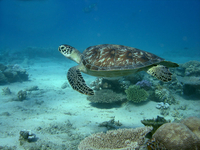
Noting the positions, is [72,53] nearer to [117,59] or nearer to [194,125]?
[117,59]

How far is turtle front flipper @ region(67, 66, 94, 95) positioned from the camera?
3255 millimetres

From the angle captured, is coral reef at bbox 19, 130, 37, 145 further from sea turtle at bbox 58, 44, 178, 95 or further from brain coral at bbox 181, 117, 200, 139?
brain coral at bbox 181, 117, 200, 139

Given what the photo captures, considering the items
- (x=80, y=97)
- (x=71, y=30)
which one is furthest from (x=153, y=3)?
(x=80, y=97)

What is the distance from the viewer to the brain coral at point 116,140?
7.17 ft

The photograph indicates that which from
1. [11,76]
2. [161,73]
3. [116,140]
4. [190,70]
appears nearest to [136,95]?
[161,73]

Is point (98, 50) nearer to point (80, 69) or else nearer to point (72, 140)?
point (80, 69)

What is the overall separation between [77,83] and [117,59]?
1.59 m

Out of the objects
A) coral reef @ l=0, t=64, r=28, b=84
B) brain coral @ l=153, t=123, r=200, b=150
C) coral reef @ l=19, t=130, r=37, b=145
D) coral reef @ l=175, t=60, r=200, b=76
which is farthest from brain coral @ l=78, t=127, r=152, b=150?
coral reef @ l=0, t=64, r=28, b=84

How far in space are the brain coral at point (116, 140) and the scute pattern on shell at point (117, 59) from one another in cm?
193

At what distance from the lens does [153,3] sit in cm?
11425

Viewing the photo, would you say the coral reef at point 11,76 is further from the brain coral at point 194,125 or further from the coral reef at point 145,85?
the brain coral at point 194,125

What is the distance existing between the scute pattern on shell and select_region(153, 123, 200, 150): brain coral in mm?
1992

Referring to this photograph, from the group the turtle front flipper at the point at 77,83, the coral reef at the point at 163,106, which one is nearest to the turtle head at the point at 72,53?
the turtle front flipper at the point at 77,83

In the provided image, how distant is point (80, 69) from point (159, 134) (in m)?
3.26
